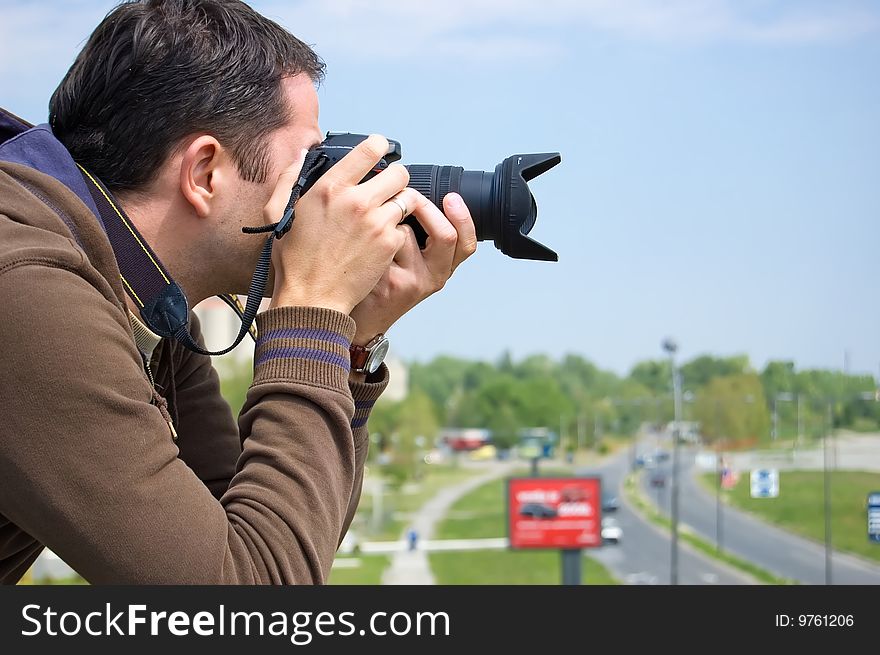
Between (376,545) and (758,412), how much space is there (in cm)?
1986

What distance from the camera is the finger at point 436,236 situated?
5.05 feet

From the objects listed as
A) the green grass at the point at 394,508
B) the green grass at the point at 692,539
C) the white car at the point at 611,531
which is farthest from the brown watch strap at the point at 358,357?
the white car at the point at 611,531

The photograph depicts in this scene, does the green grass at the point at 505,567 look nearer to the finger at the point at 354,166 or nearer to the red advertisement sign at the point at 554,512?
the red advertisement sign at the point at 554,512

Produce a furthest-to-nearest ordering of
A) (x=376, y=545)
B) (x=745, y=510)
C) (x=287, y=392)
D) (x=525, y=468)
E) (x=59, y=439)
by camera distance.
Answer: (x=525, y=468) → (x=376, y=545) → (x=745, y=510) → (x=287, y=392) → (x=59, y=439)

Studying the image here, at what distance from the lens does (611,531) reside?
50.9 metres

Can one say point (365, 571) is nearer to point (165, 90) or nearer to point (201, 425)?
point (201, 425)

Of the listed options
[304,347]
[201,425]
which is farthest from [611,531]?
[304,347]

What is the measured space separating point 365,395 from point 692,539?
48.7m

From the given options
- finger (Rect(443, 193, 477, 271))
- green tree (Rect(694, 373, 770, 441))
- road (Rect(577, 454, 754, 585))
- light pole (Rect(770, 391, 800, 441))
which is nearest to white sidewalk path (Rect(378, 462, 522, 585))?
road (Rect(577, 454, 754, 585))

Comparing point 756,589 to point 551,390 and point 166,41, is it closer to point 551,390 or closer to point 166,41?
point 166,41

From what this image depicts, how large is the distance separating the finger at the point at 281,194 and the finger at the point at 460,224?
232mm

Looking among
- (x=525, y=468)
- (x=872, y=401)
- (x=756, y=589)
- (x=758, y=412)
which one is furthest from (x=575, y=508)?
(x=756, y=589)

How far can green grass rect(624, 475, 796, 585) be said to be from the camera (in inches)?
1608

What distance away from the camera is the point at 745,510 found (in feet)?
142
